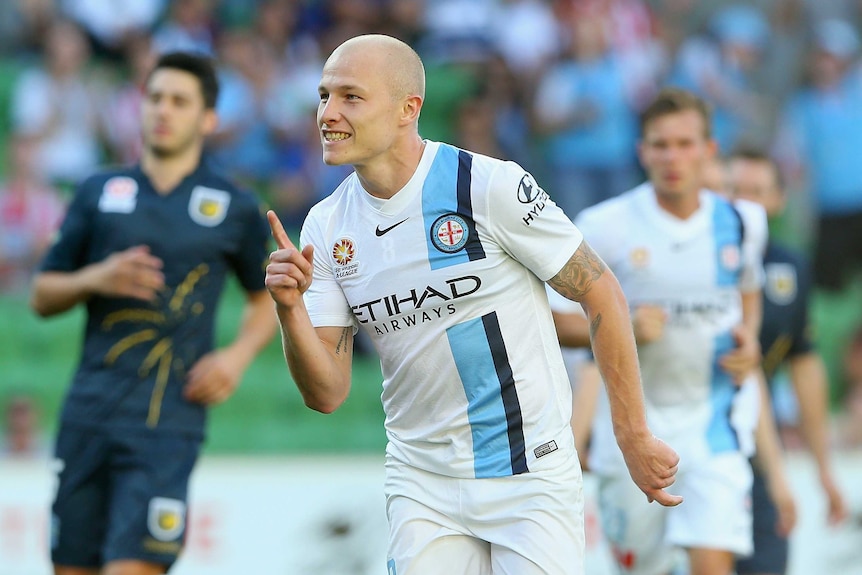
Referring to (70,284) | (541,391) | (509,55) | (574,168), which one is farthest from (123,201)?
(509,55)

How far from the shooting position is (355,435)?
36.7 ft

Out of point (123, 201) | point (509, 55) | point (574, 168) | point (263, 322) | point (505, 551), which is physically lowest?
point (505, 551)

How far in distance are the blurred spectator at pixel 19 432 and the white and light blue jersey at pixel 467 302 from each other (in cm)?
592

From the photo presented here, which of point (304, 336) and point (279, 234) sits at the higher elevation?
point (279, 234)

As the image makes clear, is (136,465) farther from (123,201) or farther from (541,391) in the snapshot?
(541,391)

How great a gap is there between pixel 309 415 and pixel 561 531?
668 cm

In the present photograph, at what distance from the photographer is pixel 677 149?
6.72 metres

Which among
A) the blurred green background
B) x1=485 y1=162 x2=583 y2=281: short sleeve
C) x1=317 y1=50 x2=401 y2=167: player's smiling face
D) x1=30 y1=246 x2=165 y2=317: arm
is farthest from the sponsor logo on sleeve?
the blurred green background

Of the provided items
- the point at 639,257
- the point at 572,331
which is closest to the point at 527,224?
the point at 572,331

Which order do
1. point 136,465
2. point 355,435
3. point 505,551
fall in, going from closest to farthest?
point 505,551
point 136,465
point 355,435

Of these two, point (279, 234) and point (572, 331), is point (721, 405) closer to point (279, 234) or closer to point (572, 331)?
point (572, 331)

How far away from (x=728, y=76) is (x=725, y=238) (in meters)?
7.22

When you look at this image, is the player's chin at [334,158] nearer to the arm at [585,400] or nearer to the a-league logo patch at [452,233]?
the a-league logo patch at [452,233]

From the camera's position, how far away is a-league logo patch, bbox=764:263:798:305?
7855mm
